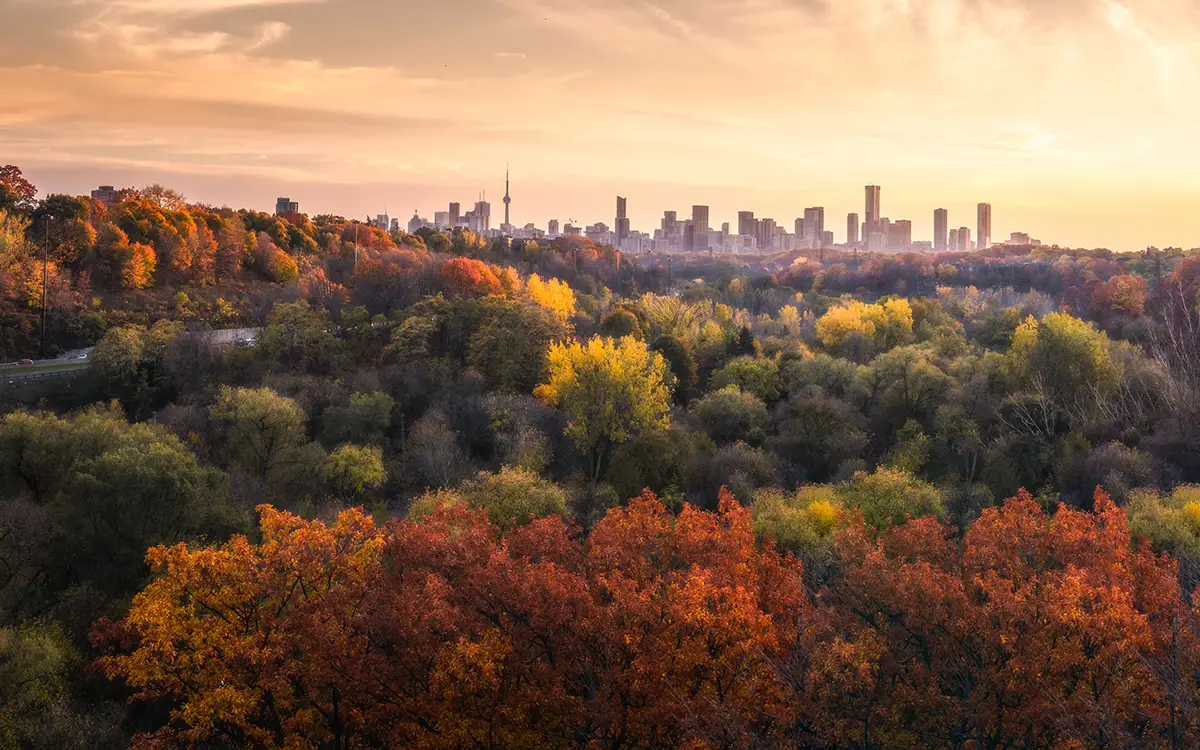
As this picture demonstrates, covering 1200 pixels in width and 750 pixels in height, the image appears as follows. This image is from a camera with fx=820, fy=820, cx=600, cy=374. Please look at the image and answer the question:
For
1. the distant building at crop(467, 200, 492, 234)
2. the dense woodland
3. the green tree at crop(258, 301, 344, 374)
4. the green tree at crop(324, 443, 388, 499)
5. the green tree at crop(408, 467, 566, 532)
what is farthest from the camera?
the distant building at crop(467, 200, 492, 234)

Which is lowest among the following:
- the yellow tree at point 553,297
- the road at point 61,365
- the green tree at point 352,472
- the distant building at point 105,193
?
the green tree at point 352,472

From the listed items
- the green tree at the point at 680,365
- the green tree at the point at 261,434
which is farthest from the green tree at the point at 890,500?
the green tree at the point at 261,434

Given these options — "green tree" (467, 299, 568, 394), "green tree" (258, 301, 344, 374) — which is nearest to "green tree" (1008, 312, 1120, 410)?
"green tree" (467, 299, 568, 394)

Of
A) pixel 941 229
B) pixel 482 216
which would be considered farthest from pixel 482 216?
pixel 941 229

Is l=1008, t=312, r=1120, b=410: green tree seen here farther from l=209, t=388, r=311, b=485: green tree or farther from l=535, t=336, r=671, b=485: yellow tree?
l=209, t=388, r=311, b=485: green tree

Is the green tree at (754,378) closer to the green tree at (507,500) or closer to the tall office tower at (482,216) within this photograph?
the green tree at (507,500)
